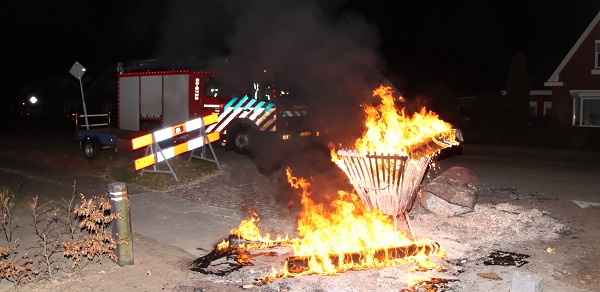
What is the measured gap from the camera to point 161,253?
5859 mm

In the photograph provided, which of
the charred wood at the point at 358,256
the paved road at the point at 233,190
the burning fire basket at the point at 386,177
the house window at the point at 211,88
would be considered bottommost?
the charred wood at the point at 358,256

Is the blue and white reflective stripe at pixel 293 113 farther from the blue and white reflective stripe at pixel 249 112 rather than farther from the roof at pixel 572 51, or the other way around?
the roof at pixel 572 51

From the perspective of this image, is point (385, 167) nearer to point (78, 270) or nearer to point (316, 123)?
point (78, 270)

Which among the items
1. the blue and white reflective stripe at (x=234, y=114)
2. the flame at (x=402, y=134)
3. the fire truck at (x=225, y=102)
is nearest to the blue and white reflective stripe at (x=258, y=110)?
the fire truck at (x=225, y=102)

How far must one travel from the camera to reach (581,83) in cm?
2223

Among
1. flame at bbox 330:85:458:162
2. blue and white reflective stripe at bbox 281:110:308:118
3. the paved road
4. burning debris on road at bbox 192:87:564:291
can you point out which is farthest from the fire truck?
flame at bbox 330:85:458:162

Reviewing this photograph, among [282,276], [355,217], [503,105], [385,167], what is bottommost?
[282,276]

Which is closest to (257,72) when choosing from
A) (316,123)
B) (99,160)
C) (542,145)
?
(316,123)

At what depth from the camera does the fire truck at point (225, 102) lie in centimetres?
1366

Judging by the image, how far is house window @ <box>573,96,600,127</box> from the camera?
882 inches

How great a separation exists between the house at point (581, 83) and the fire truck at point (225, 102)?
545 inches

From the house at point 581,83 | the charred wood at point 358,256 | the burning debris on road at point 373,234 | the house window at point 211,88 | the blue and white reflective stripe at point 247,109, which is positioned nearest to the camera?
the charred wood at point 358,256

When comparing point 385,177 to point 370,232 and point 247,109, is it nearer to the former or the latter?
point 370,232

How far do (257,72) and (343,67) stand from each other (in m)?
3.28
